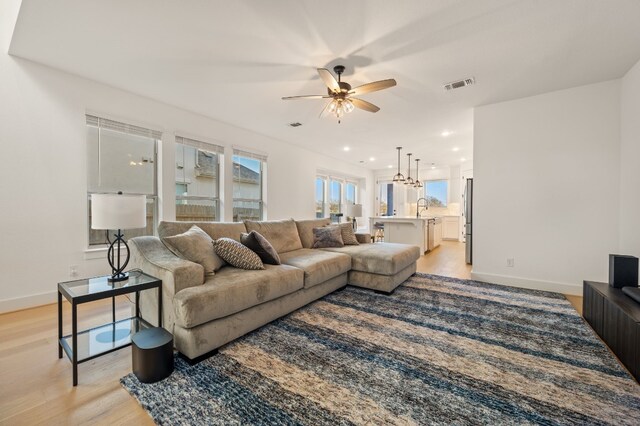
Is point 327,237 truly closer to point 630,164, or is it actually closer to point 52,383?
point 52,383

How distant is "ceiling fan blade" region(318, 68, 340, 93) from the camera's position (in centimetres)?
248

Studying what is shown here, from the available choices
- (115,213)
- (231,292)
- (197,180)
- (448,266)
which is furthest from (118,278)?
(448,266)

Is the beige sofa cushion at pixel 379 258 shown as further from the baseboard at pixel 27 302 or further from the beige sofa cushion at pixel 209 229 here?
the baseboard at pixel 27 302

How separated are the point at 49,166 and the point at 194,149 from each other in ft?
6.26

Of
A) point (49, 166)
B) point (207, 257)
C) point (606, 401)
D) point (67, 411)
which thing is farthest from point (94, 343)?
point (606, 401)

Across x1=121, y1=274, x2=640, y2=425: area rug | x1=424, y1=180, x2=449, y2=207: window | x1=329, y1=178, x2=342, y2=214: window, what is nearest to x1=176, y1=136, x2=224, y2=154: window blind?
x1=121, y1=274, x2=640, y2=425: area rug

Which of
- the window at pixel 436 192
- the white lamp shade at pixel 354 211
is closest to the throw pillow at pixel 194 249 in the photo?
the white lamp shade at pixel 354 211

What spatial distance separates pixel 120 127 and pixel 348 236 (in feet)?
12.0

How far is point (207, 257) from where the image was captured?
7.87 ft

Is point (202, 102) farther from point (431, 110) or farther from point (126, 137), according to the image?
point (431, 110)

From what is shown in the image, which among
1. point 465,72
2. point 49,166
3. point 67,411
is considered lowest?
point 67,411

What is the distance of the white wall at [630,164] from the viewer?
2865 millimetres

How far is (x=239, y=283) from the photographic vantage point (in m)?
2.13

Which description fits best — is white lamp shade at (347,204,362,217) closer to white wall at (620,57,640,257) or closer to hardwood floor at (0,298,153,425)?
white wall at (620,57,640,257)
